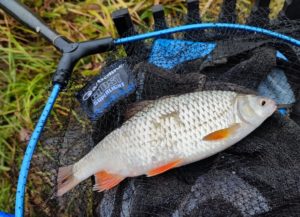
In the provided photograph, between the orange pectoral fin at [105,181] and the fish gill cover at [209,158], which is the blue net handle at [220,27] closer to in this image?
the fish gill cover at [209,158]

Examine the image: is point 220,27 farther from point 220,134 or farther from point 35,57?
point 35,57

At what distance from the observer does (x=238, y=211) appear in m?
1.42

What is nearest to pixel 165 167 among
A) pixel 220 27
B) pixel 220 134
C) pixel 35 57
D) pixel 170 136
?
pixel 170 136

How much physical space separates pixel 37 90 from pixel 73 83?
59cm

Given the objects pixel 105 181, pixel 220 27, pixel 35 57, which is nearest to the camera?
pixel 105 181

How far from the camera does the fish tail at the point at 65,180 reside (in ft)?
4.77

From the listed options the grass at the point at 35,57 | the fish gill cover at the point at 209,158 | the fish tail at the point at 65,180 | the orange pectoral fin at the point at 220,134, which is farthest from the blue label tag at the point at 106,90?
the grass at the point at 35,57

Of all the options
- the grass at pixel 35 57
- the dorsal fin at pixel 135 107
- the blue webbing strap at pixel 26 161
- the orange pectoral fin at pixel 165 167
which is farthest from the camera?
the grass at pixel 35 57

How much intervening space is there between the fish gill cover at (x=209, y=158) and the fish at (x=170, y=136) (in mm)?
91

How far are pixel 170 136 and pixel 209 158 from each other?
18cm

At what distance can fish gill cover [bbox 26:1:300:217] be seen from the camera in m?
1.46

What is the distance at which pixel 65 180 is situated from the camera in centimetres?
147

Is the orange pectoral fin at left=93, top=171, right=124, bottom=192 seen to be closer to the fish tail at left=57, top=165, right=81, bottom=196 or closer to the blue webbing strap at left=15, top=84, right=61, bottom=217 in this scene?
the fish tail at left=57, top=165, right=81, bottom=196

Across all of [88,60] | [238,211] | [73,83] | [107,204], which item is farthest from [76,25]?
[238,211]
